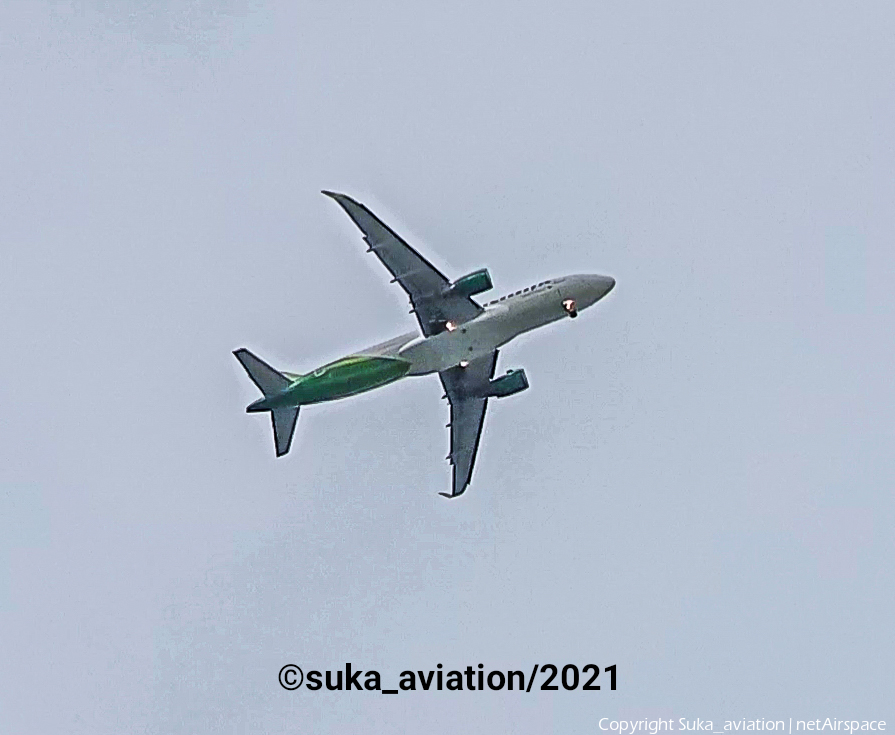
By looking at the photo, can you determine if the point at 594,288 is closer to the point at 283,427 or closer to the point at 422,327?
the point at 422,327

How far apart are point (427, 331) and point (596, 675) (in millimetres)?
25892

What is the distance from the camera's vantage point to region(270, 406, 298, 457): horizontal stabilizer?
144125mm

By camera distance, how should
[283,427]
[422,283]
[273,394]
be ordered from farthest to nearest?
1. [422,283]
2. [283,427]
3. [273,394]

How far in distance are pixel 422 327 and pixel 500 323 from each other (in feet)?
17.8

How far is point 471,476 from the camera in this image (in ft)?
513

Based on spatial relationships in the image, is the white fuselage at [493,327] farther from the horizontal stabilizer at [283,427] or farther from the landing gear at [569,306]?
the horizontal stabilizer at [283,427]

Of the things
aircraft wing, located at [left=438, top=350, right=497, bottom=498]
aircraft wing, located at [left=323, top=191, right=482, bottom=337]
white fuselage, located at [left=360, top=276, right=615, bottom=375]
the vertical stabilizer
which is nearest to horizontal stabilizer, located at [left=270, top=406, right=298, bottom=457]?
the vertical stabilizer

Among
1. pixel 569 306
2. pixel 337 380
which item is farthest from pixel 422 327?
pixel 569 306

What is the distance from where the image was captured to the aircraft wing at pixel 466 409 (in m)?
154

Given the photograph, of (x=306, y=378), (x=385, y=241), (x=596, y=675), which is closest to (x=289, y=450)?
(x=306, y=378)

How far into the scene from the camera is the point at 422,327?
145875 mm

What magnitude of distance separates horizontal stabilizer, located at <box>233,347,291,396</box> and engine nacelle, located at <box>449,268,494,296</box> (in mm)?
13180

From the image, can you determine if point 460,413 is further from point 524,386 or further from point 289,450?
point 289,450

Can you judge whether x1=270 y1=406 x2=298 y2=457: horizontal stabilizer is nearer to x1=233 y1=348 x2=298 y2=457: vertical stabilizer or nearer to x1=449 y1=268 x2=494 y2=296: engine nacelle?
x1=233 y1=348 x2=298 y2=457: vertical stabilizer
